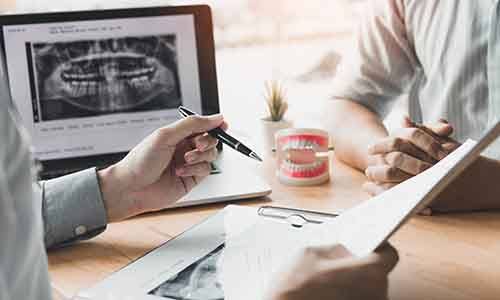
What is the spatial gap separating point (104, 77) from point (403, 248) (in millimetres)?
718

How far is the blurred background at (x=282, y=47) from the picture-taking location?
179cm

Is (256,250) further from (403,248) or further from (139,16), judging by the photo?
(139,16)

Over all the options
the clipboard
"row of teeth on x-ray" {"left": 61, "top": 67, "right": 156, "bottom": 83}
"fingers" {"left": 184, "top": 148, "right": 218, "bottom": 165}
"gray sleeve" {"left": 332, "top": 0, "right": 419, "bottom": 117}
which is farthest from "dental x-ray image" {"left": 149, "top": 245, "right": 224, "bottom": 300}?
"gray sleeve" {"left": 332, "top": 0, "right": 419, "bottom": 117}

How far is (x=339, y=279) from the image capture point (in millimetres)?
681

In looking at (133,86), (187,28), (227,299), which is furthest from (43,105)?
(227,299)

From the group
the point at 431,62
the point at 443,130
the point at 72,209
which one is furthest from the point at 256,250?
the point at 431,62

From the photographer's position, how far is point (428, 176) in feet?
2.67

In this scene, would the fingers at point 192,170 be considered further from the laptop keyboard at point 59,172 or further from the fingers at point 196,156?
the laptop keyboard at point 59,172

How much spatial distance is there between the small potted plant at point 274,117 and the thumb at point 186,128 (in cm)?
35

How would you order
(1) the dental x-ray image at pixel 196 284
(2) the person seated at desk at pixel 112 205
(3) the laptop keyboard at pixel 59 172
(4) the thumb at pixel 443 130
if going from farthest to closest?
(3) the laptop keyboard at pixel 59 172
(4) the thumb at pixel 443 130
(1) the dental x-ray image at pixel 196 284
(2) the person seated at desk at pixel 112 205

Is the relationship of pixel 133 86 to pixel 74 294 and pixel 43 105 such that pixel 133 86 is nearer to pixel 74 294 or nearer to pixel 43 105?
pixel 43 105

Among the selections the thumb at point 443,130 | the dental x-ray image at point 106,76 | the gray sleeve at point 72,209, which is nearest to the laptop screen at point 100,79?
the dental x-ray image at point 106,76

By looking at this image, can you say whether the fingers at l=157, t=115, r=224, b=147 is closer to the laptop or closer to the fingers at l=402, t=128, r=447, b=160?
the laptop

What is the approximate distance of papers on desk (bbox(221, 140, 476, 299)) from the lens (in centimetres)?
72
